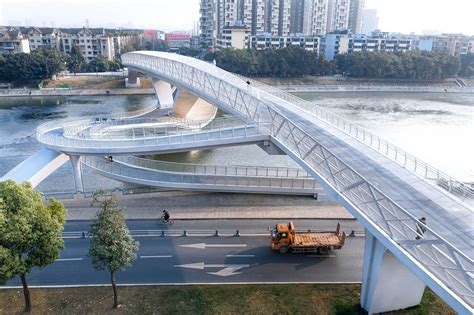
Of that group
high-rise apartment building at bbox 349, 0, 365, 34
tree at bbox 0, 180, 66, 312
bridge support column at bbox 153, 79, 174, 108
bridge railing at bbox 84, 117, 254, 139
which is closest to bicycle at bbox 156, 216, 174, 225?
bridge railing at bbox 84, 117, 254, 139

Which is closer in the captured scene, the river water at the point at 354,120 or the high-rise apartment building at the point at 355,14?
the river water at the point at 354,120

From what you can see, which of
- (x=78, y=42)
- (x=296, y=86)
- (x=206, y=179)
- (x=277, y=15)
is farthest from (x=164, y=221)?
(x=277, y=15)

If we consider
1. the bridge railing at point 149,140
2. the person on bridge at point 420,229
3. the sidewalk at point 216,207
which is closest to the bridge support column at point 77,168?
the bridge railing at point 149,140

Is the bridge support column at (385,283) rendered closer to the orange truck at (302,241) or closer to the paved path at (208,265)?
the paved path at (208,265)

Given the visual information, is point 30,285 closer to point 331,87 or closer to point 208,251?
point 208,251

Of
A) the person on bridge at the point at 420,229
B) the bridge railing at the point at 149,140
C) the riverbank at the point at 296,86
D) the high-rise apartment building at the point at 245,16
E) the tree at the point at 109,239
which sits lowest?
the riverbank at the point at 296,86

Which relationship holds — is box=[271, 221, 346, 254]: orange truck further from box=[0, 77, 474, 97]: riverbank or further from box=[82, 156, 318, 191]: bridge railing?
box=[0, 77, 474, 97]: riverbank
